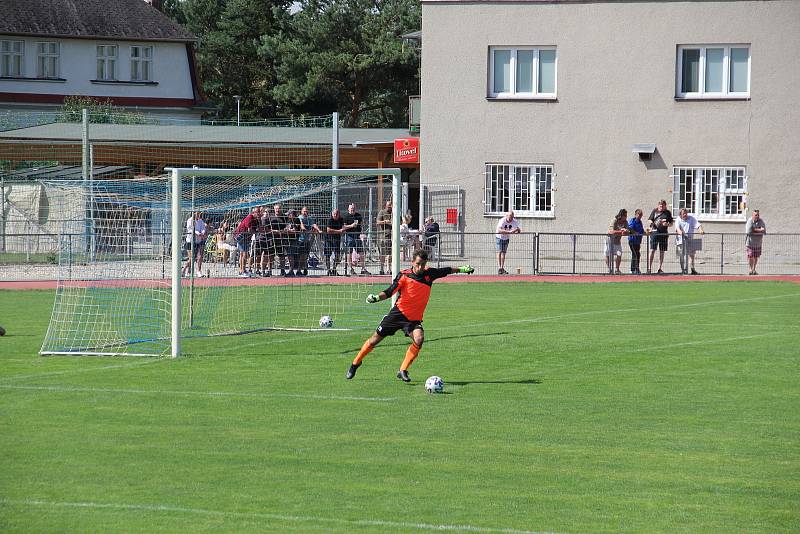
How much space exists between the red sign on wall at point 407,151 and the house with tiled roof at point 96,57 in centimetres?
2563

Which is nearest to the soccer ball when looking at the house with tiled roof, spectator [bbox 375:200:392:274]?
spectator [bbox 375:200:392:274]

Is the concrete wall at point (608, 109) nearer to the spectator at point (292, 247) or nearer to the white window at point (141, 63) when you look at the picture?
the spectator at point (292, 247)

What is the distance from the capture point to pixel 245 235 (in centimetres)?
2472

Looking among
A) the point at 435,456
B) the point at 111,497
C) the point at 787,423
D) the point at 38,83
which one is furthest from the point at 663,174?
the point at 38,83

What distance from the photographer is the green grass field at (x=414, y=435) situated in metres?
8.32

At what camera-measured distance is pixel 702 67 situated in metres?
34.4

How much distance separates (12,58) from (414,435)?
179 feet

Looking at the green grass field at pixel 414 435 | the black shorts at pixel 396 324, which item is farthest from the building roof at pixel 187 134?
the black shorts at pixel 396 324

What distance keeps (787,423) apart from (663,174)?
23892mm

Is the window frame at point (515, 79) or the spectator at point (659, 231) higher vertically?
A: the window frame at point (515, 79)

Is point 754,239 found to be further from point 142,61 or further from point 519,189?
point 142,61

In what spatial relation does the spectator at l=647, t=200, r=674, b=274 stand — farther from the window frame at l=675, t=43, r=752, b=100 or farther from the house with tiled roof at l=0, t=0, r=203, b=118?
the house with tiled roof at l=0, t=0, r=203, b=118

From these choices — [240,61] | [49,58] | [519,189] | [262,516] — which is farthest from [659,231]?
Result: [240,61]

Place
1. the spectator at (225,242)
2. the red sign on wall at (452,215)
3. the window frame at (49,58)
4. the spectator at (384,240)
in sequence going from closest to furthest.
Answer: the spectator at (225,242), the spectator at (384,240), the red sign on wall at (452,215), the window frame at (49,58)
